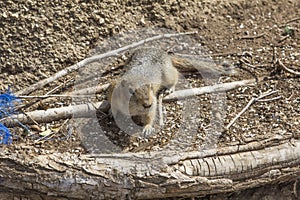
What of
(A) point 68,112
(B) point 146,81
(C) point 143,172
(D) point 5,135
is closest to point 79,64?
(A) point 68,112

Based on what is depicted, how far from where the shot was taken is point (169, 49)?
18.8 feet

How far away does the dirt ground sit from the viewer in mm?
4781

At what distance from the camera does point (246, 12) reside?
20.8 ft

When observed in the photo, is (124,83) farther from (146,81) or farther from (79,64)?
(79,64)

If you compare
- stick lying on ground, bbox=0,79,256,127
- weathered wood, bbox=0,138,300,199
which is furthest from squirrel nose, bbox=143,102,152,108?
weathered wood, bbox=0,138,300,199

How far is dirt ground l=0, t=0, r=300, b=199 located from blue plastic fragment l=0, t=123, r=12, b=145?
76 millimetres

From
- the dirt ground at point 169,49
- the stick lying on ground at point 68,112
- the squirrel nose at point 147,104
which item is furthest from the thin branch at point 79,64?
the squirrel nose at point 147,104

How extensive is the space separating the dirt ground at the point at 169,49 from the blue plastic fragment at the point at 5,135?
0.08 m

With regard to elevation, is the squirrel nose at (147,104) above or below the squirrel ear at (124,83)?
below

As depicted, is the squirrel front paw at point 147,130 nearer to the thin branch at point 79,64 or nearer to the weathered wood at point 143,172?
the weathered wood at point 143,172

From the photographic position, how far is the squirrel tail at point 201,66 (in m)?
5.49

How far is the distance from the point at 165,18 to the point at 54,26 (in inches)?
44.7

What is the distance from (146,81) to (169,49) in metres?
0.81

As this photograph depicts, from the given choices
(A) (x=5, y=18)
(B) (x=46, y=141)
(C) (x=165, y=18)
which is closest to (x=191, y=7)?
(C) (x=165, y=18)
